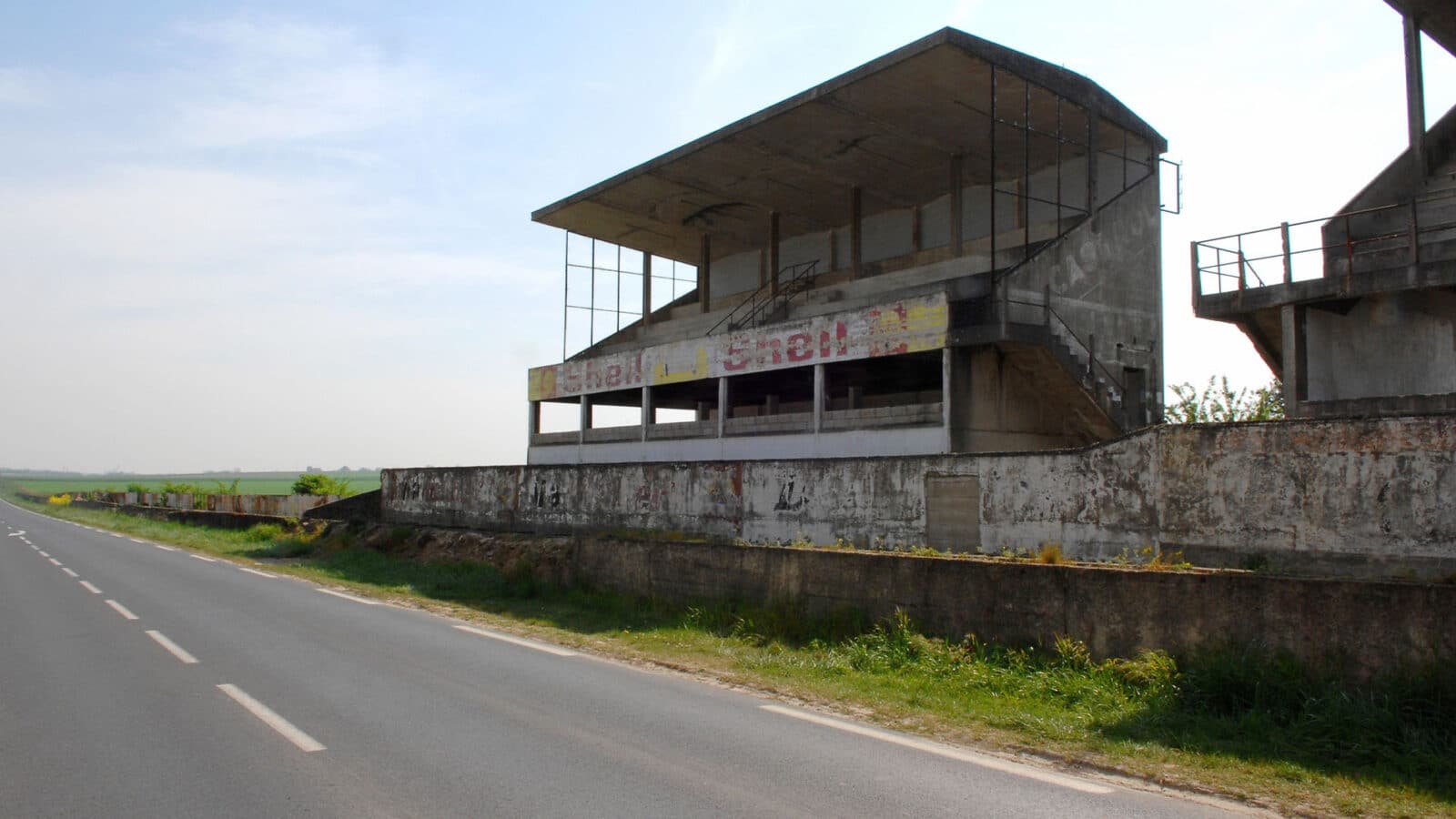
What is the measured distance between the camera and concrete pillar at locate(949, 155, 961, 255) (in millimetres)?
31172

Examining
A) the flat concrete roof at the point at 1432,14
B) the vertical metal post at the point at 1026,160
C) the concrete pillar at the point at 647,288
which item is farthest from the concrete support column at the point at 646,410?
the flat concrete roof at the point at 1432,14

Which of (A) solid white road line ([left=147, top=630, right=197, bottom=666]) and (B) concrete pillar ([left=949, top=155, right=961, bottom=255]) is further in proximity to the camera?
(B) concrete pillar ([left=949, top=155, right=961, bottom=255])

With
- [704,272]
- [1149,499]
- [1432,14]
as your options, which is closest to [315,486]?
[704,272]

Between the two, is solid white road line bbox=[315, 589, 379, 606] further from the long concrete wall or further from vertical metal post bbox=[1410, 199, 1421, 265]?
vertical metal post bbox=[1410, 199, 1421, 265]

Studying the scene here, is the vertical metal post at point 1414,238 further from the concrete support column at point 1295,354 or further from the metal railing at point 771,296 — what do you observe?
the metal railing at point 771,296

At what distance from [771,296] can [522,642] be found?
26741 millimetres

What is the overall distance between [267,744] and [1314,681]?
24.6ft

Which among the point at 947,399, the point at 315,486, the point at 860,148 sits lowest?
the point at 315,486

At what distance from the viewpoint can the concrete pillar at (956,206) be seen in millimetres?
31172

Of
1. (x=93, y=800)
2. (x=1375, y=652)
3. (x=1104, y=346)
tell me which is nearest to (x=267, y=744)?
(x=93, y=800)

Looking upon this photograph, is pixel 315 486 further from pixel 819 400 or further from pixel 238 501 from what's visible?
pixel 819 400

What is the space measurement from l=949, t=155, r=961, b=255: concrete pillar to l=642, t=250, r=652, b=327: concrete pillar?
15.5 meters

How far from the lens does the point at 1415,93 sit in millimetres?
20984

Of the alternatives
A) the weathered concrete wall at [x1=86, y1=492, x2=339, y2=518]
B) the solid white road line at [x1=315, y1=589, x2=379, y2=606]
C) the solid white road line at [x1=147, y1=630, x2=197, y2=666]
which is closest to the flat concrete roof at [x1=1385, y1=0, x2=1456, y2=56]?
the solid white road line at [x1=315, y1=589, x2=379, y2=606]
